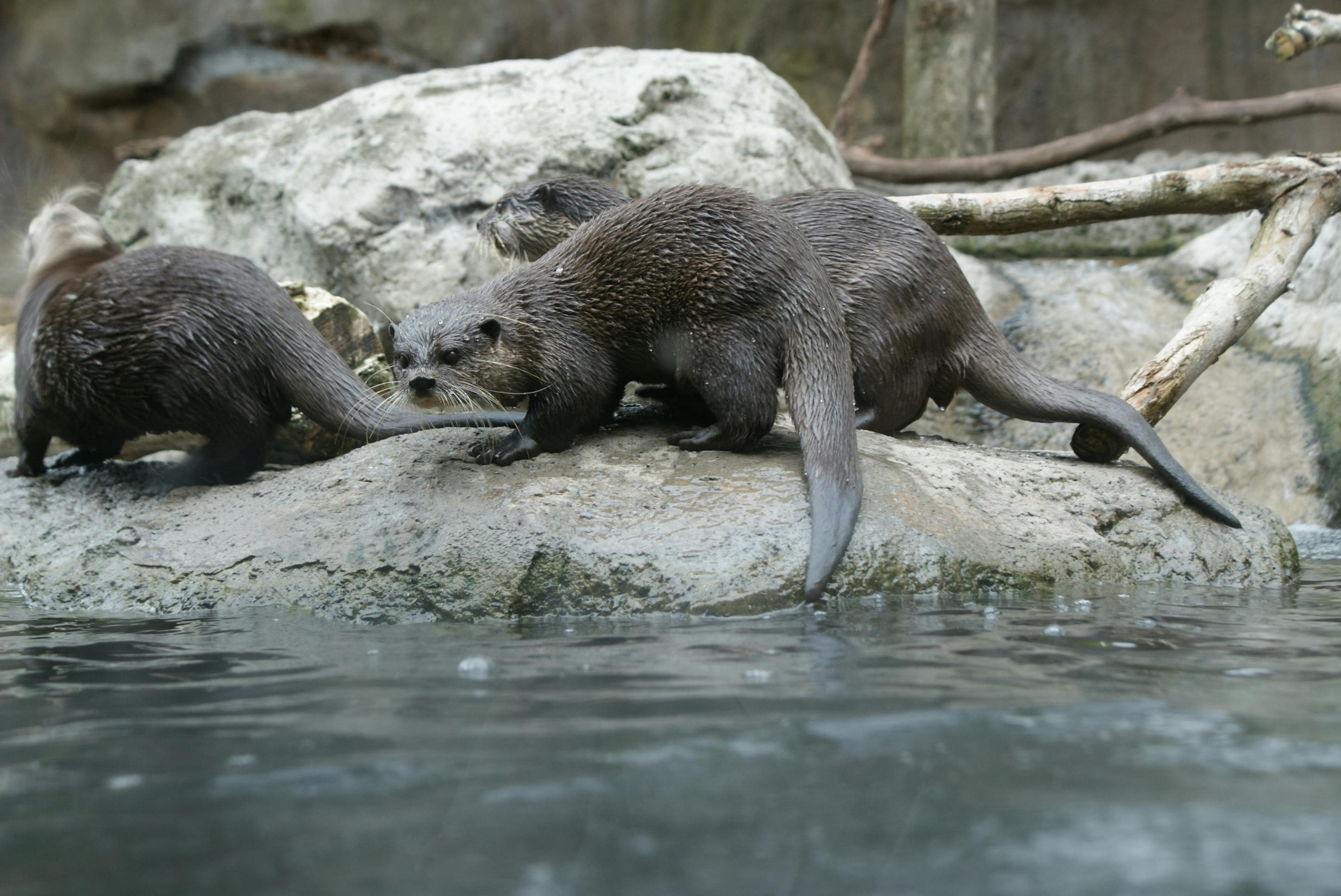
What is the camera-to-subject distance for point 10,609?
2719 millimetres

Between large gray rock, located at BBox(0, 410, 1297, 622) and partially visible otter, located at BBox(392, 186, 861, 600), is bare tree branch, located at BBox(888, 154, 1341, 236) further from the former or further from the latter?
partially visible otter, located at BBox(392, 186, 861, 600)

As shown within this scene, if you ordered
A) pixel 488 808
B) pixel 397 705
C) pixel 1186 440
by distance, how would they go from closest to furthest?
pixel 488 808, pixel 397 705, pixel 1186 440

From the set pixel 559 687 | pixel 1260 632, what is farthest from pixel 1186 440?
pixel 559 687

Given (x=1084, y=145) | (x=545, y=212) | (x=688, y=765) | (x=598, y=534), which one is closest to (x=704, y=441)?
(x=598, y=534)

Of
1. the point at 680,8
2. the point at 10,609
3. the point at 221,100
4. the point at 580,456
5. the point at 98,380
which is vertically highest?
the point at 680,8

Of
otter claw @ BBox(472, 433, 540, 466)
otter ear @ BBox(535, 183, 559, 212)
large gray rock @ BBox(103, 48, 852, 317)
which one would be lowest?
otter claw @ BBox(472, 433, 540, 466)

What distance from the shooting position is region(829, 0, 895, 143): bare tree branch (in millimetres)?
6945

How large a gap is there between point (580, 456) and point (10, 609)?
4.69ft

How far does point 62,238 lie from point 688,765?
10.9 feet

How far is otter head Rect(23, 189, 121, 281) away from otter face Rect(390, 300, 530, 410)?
1.52 meters

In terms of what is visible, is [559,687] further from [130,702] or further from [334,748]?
[130,702]

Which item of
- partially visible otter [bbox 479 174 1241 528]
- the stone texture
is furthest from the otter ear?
the stone texture

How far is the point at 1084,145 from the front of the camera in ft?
21.4

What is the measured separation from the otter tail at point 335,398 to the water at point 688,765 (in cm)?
114
